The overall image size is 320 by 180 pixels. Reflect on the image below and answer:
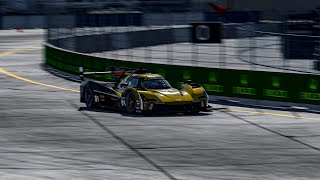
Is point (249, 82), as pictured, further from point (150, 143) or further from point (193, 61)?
point (193, 61)

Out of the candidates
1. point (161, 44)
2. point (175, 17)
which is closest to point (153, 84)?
point (161, 44)

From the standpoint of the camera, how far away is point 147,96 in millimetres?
24359

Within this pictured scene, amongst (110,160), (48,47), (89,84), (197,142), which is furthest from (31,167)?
(48,47)

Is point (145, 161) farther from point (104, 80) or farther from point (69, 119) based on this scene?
point (104, 80)

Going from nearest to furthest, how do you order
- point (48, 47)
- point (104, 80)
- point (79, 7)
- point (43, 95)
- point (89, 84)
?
1. point (89, 84)
2. point (43, 95)
3. point (104, 80)
4. point (48, 47)
5. point (79, 7)

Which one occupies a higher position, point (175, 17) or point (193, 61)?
point (175, 17)

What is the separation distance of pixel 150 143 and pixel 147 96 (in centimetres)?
443

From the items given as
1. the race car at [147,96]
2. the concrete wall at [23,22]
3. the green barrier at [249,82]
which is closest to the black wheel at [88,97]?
the race car at [147,96]

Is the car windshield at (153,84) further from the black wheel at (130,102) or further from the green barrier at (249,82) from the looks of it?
the green barrier at (249,82)

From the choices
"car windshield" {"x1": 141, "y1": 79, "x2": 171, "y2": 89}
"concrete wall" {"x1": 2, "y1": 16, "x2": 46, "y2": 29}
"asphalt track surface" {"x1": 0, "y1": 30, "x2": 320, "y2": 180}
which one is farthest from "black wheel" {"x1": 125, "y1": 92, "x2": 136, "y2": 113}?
"concrete wall" {"x1": 2, "y1": 16, "x2": 46, "y2": 29}

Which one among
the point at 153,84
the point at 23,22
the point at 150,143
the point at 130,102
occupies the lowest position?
the point at 23,22

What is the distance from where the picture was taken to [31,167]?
661 inches

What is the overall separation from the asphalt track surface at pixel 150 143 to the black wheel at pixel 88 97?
0.75 ft

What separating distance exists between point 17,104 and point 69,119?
13.9ft
